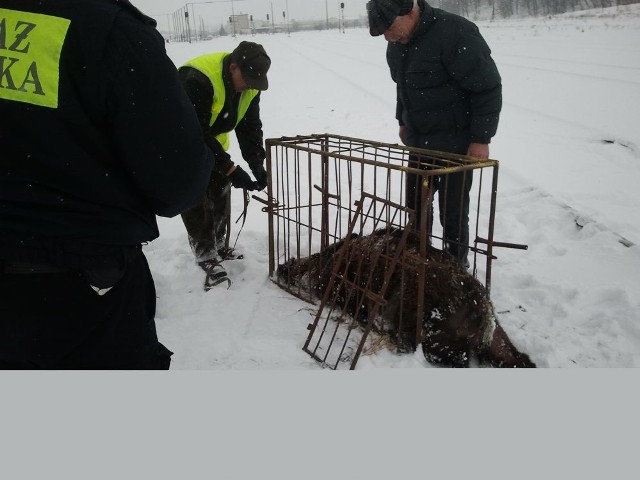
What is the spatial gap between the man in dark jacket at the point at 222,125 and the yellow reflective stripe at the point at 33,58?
2152 mm

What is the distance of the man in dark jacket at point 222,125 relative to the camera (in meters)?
3.52

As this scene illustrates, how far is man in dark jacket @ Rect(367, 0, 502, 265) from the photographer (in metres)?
3.49

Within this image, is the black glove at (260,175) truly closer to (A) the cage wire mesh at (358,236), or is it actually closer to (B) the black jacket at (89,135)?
(A) the cage wire mesh at (358,236)

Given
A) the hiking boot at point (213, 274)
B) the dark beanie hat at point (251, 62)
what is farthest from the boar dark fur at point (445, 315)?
the dark beanie hat at point (251, 62)

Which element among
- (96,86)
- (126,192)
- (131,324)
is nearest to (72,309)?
(131,324)

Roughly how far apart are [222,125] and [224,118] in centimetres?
6

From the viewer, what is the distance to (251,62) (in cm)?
350

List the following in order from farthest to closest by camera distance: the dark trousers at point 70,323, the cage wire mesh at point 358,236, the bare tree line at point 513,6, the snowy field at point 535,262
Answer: the bare tree line at point 513,6 < the snowy field at point 535,262 < the cage wire mesh at point 358,236 < the dark trousers at point 70,323

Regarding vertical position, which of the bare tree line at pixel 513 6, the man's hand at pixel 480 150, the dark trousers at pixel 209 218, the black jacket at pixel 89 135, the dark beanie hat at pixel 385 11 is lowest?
the dark trousers at pixel 209 218

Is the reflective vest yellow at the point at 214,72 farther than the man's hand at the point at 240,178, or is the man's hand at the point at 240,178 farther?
the man's hand at the point at 240,178

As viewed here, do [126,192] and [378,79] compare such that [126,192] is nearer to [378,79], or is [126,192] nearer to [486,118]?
[486,118]

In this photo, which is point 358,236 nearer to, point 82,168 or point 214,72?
point 214,72

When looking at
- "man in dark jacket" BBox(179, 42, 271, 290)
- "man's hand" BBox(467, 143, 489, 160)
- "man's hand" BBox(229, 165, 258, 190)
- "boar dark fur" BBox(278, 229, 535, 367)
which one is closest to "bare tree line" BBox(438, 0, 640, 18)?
"man in dark jacket" BBox(179, 42, 271, 290)

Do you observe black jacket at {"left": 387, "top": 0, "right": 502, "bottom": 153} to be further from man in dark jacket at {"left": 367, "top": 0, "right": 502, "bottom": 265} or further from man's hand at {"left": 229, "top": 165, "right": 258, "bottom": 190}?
man's hand at {"left": 229, "top": 165, "right": 258, "bottom": 190}
